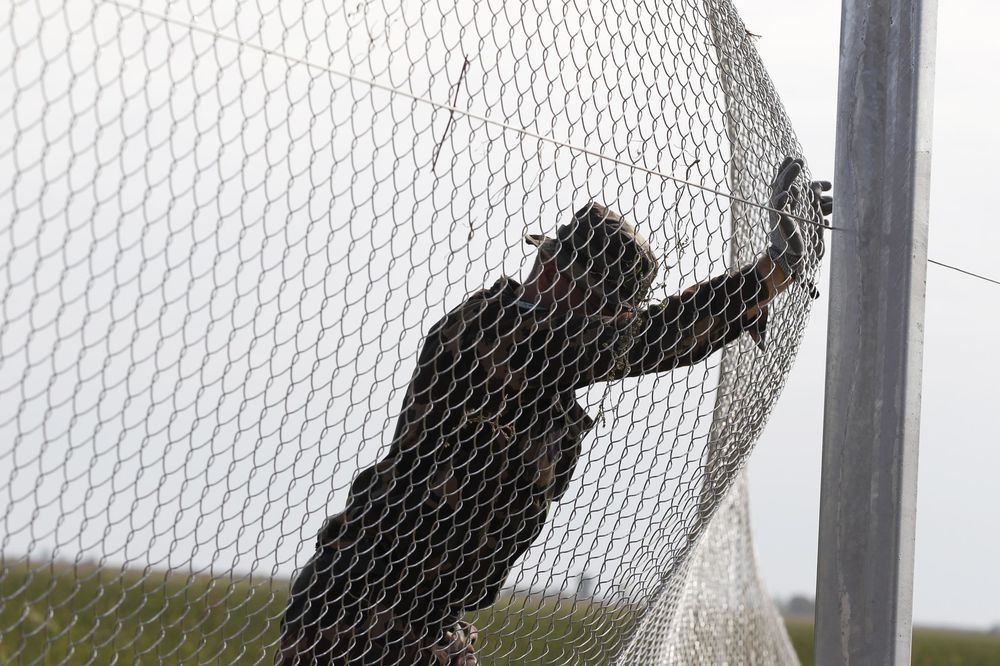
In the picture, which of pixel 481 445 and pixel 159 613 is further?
pixel 481 445

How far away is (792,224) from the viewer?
284 cm

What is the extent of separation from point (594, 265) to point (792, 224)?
533 millimetres

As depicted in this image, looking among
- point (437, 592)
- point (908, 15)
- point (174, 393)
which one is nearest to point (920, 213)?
point (908, 15)

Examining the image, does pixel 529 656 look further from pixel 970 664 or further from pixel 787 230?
pixel 970 664

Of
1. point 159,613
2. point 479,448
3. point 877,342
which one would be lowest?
point 159,613

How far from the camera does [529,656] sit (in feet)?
9.11

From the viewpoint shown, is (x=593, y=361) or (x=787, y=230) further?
(x=787, y=230)

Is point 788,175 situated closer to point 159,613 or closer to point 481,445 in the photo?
point 481,445

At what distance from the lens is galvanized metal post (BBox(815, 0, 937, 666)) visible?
2715 millimetres

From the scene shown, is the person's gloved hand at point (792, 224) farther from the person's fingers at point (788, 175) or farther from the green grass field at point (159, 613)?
the green grass field at point (159, 613)

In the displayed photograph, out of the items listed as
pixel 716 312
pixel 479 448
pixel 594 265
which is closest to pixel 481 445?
pixel 479 448

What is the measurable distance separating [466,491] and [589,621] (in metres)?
0.50

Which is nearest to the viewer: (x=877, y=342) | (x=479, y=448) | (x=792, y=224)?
(x=479, y=448)

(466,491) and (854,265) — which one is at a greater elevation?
(854,265)
